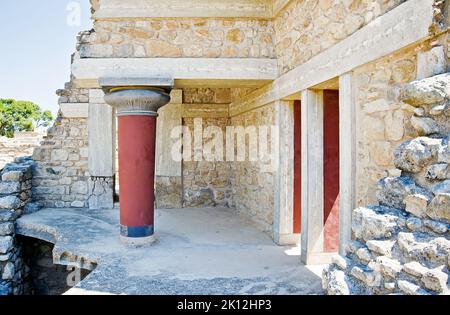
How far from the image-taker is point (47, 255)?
7500 mm

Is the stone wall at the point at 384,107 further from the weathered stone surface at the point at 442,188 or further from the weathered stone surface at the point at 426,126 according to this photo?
the weathered stone surface at the point at 442,188

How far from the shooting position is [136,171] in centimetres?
509

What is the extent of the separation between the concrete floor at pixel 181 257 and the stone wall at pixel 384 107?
1237 millimetres

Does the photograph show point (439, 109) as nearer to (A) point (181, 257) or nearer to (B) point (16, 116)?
(A) point (181, 257)

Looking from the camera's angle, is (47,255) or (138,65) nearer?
(138,65)

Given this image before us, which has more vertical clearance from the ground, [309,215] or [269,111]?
[269,111]

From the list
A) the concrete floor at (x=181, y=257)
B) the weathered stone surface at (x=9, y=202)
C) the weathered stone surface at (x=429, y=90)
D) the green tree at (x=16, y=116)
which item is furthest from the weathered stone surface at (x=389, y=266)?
the green tree at (x=16, y=116)

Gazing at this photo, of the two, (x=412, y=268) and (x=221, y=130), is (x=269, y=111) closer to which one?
(x=221, y=130)

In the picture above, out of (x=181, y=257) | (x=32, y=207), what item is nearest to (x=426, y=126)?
(x=181, y=257)

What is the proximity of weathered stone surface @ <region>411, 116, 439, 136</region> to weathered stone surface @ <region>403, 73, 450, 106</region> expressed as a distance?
0.09 m

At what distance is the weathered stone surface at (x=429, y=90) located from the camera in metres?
2.12

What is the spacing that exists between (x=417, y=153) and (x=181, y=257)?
3.17 meters

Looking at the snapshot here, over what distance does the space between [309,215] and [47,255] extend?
5480mm
